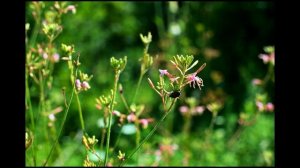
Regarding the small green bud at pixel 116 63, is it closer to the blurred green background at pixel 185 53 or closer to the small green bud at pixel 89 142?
the small green bud at pixel 89 142

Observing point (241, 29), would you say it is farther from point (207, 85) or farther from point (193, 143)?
point (193, 143)

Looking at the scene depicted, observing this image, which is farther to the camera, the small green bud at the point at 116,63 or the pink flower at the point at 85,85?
the pink flower at the point at 85,85

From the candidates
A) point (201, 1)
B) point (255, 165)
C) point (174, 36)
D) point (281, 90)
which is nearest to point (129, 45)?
point (201, 1)

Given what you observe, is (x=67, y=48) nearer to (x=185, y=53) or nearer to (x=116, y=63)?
(x=116, y=63)

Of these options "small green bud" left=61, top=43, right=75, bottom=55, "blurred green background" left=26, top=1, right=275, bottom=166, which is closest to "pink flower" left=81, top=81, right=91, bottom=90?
"small green bud" left=61, top=43, right=75, bottom=55

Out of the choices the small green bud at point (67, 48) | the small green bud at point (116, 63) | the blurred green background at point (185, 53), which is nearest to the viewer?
the small green bud at point (116, 63)

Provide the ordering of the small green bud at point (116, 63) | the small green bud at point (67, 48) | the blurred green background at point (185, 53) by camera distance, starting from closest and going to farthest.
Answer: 1. the small green bud at point (116, 63)
2. the small green bud at point (67, 48)
3. the blurred green background at point (185, 53)

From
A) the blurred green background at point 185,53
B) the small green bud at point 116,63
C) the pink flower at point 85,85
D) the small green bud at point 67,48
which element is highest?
A: the small green bud at point 67,48

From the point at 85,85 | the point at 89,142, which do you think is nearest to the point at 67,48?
the point at 85,85

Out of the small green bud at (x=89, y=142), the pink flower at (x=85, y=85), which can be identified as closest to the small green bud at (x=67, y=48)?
the pink flower at (x=85, y=85)

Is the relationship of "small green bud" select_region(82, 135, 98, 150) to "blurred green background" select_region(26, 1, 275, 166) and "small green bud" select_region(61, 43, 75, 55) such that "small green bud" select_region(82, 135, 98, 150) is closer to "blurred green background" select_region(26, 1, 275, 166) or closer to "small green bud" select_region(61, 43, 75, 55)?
"small green bud" select_region(61, 43, 75, 55)
